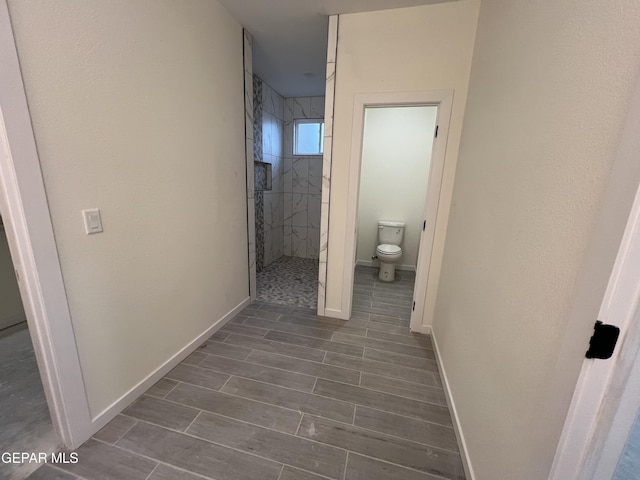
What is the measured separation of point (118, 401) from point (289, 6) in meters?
2.86

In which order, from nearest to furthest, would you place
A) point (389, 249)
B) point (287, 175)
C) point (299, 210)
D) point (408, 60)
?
1. point (408, 60)
2. point (389, 249)
3. point (287, 175)
4. point (299, 210)

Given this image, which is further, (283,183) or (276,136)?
(283,183)

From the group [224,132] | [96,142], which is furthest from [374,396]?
[224,132]

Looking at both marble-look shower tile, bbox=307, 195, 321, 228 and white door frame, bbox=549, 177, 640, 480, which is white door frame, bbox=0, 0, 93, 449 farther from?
marble-look shower tile, bbox=307, 195, 321, 228

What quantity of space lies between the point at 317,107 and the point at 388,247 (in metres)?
2.48

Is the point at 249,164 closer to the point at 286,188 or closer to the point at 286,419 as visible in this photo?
the point at 286,188

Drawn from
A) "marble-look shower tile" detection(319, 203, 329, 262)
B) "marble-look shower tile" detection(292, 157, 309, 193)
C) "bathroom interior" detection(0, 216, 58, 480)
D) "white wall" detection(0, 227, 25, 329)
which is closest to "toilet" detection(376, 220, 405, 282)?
"marble-look shower tile" detection(319, 203, 329, 262)

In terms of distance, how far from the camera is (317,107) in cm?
401

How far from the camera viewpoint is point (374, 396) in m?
1.62

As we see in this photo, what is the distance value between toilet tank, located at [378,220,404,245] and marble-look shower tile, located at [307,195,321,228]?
112 centimetres

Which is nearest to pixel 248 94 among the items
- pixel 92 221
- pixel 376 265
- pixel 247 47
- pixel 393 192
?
pixel 247 47

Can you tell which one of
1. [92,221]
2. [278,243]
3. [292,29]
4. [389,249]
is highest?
[292,29]

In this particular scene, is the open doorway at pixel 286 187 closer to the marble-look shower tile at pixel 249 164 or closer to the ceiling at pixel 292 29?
the ceiling at pixel 292 29

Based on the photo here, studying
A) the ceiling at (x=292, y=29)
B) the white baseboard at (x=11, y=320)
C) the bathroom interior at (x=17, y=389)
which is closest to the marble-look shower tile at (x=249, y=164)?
the ceiling at (x=292, y=29)
